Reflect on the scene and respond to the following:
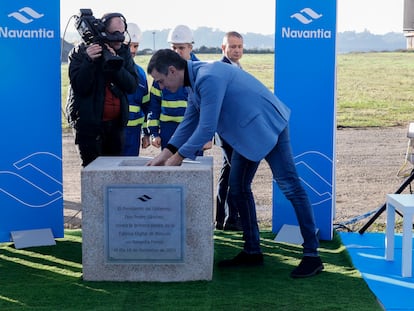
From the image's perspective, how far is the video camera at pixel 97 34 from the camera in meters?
5.67

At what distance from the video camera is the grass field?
7068mm

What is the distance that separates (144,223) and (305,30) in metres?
2.24

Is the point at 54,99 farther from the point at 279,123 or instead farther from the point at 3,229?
the point at 279,123

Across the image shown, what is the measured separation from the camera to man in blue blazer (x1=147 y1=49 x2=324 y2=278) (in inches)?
197

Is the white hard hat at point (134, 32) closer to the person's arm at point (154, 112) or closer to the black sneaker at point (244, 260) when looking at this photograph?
the person's arm at point (154, 112)

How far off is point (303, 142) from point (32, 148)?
2.21 meters

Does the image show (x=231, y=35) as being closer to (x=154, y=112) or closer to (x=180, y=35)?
(x=180, y=35)

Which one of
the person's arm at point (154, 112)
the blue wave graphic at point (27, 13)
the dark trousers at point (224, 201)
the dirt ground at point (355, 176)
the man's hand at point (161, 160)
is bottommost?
the dirt ground at point (355, 176)

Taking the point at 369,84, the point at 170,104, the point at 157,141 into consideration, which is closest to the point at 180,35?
the point at 170,104

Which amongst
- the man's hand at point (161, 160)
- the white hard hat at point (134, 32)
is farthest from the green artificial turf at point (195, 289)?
the white hard hat at point (134, 32)

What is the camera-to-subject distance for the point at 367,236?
670 centimetres

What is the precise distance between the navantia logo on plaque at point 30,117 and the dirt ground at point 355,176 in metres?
1.04

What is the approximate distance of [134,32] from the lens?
6848 millimetres

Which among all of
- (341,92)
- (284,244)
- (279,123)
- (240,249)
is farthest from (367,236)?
(341,92)
